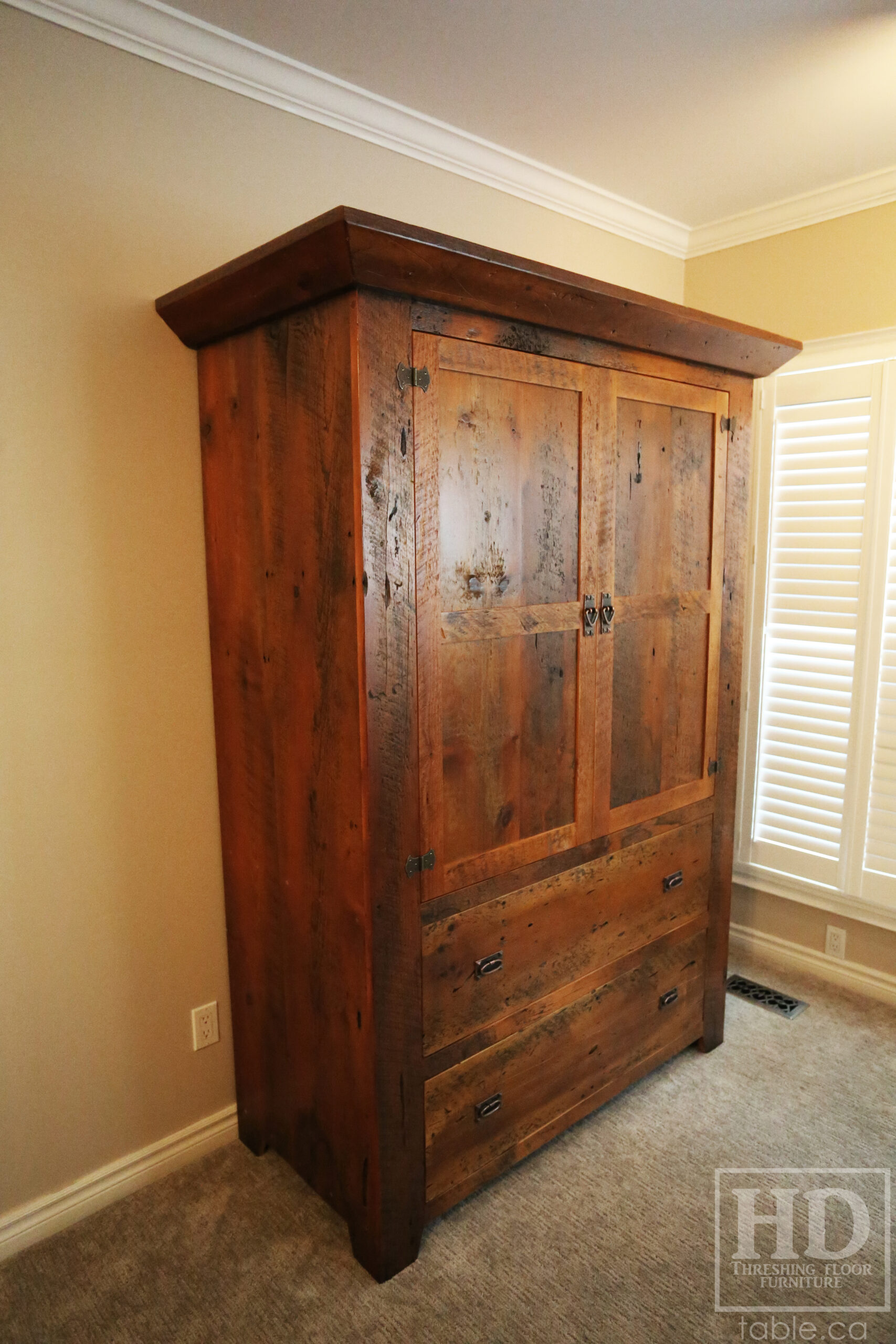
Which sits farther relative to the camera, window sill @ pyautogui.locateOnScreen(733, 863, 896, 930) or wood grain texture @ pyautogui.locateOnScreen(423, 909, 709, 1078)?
window sill @ pyautogui.locateOnScreen(733, 863, 896, 930)

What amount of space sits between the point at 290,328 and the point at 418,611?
1.90ft

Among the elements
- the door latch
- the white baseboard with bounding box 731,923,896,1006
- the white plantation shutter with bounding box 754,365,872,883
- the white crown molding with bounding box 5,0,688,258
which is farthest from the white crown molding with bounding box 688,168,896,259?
the door latch

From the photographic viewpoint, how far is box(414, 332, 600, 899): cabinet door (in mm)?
1525

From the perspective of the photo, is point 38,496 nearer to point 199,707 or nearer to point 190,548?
Result: point 190,548

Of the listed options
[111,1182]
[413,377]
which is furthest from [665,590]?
[111,1182]

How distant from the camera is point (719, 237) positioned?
111 inches

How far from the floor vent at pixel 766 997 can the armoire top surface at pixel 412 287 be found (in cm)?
202

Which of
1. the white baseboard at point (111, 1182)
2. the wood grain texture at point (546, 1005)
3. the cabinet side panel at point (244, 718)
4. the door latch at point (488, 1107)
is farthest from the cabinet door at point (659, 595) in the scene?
the white baseboard at point (111, 1182)

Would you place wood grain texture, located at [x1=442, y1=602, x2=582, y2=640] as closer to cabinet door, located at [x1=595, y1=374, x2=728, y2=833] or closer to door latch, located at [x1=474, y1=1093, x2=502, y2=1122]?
cabinet door, located at [x1=595, y1=374, x2=728, y2=833]

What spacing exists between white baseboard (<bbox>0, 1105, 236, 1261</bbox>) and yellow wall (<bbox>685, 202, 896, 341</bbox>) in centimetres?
289

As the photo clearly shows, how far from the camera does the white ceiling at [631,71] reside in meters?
1.60

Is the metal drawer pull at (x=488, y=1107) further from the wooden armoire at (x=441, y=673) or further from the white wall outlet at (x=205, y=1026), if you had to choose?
the white wall outlet at (x=205, y=1026)

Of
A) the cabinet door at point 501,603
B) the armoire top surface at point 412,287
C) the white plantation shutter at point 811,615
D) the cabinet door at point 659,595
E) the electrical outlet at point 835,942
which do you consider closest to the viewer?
the armoire top surface at point 412,287

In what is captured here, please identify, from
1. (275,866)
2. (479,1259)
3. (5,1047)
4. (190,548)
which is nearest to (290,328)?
(190,548)
